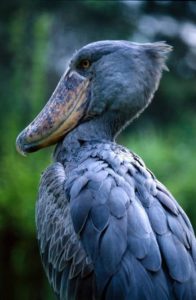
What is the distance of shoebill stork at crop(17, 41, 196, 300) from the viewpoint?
3.15 metres

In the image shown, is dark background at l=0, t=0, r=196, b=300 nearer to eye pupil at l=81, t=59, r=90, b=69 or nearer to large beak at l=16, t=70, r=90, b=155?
large beak at l=16, t=70, r=90, b=155

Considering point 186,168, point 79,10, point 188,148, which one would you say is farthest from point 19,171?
point 79,10

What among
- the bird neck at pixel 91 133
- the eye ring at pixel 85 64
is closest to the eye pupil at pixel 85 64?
the eye ring at pixel 85 64

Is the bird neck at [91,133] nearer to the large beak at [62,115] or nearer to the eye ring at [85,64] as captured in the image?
the large beak at [62,115]

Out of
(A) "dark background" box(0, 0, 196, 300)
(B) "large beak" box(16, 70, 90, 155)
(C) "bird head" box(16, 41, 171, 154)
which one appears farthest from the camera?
(A) "dark background" box(0, 0, 196, 300)

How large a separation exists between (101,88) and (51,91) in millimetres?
6990

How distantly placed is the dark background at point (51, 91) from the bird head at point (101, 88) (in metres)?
2.89

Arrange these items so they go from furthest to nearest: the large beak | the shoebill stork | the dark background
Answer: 1. the dark background
2. the large beak
3. the shoebill stork

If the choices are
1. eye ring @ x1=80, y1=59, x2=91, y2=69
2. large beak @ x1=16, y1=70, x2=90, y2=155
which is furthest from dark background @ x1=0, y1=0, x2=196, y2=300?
eye ring @ x1=80, y1=59, x2=91, y2=69

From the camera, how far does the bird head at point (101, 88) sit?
12.9 ft

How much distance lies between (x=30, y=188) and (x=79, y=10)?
5.28 m

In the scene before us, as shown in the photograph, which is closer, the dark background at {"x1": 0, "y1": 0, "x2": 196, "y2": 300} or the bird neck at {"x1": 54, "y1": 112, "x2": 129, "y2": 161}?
the bird neck at {"x1": 54, "y1": 112, "x2": 129, "y2": 161}

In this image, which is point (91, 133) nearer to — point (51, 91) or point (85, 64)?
point (85, 64)

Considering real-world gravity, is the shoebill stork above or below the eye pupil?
below
